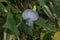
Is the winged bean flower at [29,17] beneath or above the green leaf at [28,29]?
above

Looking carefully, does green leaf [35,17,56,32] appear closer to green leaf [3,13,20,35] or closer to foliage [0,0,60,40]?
foliage [0,0,60,40]

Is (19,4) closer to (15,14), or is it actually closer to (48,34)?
(15,14)

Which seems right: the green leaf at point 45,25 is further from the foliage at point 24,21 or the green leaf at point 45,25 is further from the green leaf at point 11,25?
the green leaf at point 11,25

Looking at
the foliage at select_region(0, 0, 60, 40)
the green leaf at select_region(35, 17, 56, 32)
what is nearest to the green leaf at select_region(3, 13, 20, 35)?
the foliage at select_region(0, 0, 60, 40)

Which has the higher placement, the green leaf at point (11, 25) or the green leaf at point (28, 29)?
the green leaf at point (11, 25)

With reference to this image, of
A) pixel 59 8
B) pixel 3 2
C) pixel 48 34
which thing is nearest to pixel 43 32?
pixel 48 34

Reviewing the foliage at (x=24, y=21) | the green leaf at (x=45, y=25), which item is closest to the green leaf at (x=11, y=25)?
the foliage at (x=24, y=21)

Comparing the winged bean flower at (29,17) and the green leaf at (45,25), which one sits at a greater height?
the winged bean flower at (29,17)

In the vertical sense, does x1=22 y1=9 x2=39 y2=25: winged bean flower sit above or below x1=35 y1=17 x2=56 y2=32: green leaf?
above

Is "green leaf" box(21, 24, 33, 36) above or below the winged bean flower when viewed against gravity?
below
